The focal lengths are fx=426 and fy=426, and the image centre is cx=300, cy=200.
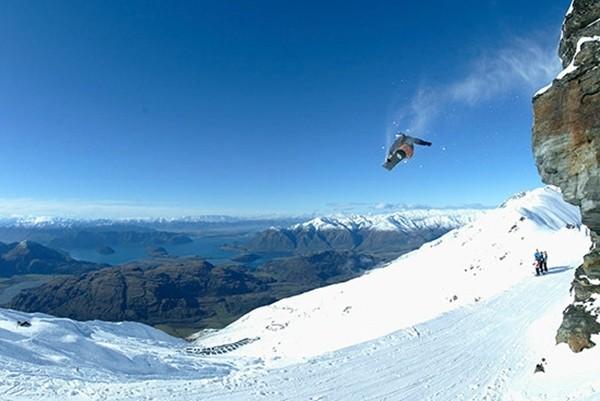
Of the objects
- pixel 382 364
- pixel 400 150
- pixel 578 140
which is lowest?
pixel 382 364

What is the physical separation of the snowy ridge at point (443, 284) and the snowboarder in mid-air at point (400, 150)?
37.2 feet

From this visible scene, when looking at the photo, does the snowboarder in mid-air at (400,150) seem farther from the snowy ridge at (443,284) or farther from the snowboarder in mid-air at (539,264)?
the snowboarder in mid-air at (539,264)

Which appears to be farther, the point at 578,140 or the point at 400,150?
the point at 400,150

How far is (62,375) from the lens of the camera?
20438mm

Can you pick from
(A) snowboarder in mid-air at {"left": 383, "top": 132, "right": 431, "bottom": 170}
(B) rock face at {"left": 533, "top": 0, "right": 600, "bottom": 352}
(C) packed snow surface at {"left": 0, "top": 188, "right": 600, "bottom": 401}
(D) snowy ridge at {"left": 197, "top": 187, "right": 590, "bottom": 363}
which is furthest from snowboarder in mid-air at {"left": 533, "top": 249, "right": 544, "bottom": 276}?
(B) rock face at {"left": 533, "top": 0, "right": 600, "bottom": 352}

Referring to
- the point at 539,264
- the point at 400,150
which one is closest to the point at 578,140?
the point at 400,150

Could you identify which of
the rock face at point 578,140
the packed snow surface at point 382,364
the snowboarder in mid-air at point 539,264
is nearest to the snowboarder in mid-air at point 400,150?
the rock face at point 578,140

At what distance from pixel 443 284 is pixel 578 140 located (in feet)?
131

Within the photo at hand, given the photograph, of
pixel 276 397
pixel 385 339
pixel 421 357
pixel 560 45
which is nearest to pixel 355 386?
pixel 276 397

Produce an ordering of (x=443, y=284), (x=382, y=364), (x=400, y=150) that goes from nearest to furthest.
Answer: (x=382, y=364) → (x=400, y=150) → (x=443, y=284)

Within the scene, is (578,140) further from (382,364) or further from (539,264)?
(539,264)

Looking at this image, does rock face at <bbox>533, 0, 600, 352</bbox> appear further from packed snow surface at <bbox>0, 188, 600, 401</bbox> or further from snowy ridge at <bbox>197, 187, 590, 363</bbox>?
snowy ridge at <bbox>197, 187, 590, 363</bbox>

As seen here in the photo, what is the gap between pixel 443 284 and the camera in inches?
2080

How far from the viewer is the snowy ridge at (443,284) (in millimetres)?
35781
